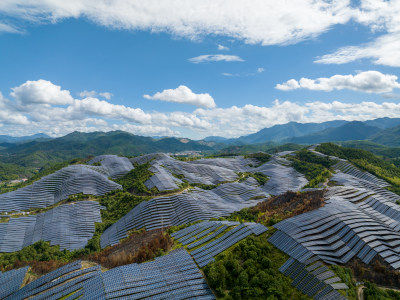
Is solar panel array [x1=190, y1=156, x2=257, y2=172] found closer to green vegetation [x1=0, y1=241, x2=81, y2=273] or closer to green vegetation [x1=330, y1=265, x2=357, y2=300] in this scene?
green vegetation [x1=0, y1=241, x2=81, y2=273]

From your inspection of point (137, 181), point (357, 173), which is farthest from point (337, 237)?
point (357, 173)

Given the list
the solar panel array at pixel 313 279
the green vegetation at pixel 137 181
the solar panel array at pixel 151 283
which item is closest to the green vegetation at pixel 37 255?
the solar panel array at pixel 151 283

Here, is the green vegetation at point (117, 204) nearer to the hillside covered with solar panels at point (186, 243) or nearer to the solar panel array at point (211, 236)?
the hillside covered with solar panels at point (186, 243)

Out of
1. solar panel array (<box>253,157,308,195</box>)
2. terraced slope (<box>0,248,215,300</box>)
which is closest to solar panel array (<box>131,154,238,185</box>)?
solar panel array (<box>253,157,308,195</box>)

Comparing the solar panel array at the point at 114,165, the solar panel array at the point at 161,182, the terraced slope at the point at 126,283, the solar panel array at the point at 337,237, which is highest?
the solar panel array at the point at 114,165

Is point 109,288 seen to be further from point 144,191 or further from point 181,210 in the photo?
point 144,191

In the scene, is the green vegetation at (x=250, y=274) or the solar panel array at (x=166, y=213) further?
the solar panel array at (x=166, y=213)

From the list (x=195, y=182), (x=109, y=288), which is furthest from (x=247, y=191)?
(x=109, y=288)
